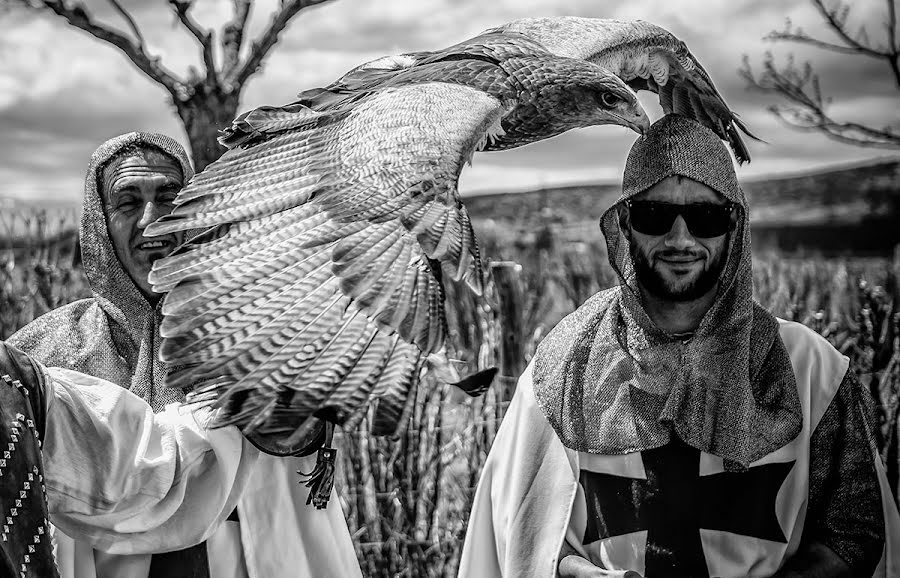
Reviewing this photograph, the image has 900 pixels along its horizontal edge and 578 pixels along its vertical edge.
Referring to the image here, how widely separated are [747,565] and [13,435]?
1551 millimetres

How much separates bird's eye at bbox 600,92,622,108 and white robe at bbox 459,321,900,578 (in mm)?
766

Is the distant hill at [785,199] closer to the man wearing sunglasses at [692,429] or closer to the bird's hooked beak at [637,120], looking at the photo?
the bird's hooked beak at [637,120]

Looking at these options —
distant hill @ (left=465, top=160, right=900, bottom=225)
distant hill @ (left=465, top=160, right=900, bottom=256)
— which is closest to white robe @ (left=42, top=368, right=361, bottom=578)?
distant hill @ (left=465, top=160, right=900, bottom=256)

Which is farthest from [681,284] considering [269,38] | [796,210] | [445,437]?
[796,210]

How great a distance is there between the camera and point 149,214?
223cm

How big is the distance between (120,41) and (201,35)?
21.1 inches

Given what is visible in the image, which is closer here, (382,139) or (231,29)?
(382,139)

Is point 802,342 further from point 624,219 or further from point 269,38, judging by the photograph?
point 269,38

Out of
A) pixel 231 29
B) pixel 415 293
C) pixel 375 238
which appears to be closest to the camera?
pixel 415 293

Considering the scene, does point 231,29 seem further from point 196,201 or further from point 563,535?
point 563,535

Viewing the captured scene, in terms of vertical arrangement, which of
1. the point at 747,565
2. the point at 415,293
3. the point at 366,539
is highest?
the point at 415,293

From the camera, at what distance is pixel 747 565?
2014mm

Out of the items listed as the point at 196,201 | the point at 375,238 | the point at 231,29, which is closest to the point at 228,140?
the point at 196,201

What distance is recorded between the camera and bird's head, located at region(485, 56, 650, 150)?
2445 mm
